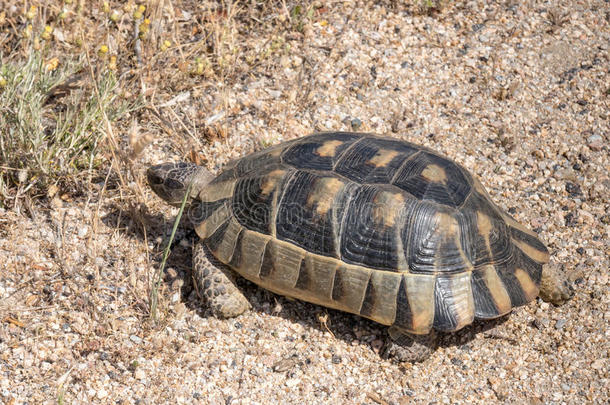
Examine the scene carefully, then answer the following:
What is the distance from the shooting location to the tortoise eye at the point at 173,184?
428cm

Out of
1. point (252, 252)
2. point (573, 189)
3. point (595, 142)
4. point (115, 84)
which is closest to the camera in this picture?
point (252, 252)

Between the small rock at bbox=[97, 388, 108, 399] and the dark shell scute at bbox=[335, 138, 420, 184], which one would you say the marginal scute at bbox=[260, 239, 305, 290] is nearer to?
the dark shell scute at bbox=[335, 138, 420, 184]

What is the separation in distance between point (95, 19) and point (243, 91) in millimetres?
1558

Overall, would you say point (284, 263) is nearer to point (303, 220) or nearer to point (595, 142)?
point (303, 220)

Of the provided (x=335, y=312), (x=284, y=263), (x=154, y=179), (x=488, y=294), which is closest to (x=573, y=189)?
(x=488, y=294)

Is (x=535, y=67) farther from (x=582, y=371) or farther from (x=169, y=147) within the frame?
(x=169, y=147)

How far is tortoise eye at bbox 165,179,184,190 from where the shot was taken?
14.0 ft

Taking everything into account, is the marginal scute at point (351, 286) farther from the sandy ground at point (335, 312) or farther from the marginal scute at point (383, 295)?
the sandy ground at point (335, 312)

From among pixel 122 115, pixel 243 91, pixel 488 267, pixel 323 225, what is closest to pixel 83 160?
pixel 122 115

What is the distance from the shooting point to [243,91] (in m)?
5.38

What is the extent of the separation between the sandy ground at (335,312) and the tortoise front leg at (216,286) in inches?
4.2

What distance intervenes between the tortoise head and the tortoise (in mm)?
280

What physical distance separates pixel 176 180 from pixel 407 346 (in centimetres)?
186

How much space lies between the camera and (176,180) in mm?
4273
